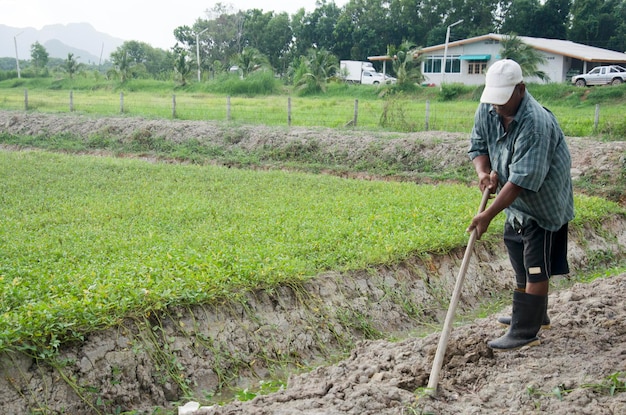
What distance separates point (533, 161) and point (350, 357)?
7.46ft

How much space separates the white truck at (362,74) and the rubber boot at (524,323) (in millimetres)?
40901

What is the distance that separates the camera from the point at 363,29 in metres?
54.7

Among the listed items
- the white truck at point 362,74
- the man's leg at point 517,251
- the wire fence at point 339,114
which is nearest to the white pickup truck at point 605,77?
the wire fence at point 339,114

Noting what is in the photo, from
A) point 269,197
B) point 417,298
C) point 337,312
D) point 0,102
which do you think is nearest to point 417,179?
point 269,197

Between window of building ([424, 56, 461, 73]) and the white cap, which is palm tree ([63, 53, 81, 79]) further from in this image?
the white cap

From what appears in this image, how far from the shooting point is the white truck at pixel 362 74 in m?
47.0

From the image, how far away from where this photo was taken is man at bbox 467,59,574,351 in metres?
4.99

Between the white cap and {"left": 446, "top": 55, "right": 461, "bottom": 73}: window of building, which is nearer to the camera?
the white cap

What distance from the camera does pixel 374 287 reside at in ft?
25.1

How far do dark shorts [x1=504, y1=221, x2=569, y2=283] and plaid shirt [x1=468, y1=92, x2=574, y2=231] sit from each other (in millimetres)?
102

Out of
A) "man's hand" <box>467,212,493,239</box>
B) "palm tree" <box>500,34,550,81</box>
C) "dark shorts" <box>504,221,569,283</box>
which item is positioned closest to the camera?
"man's hand" <box>467,212,493,239</box>

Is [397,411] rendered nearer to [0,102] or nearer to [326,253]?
[326,253]

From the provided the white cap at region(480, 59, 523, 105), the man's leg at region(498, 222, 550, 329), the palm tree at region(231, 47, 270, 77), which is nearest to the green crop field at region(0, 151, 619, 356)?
the man's leg at region(498, 222, 550, 329)

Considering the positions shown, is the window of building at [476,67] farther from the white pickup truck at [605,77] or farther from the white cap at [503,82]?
the white cap at [503,82]
